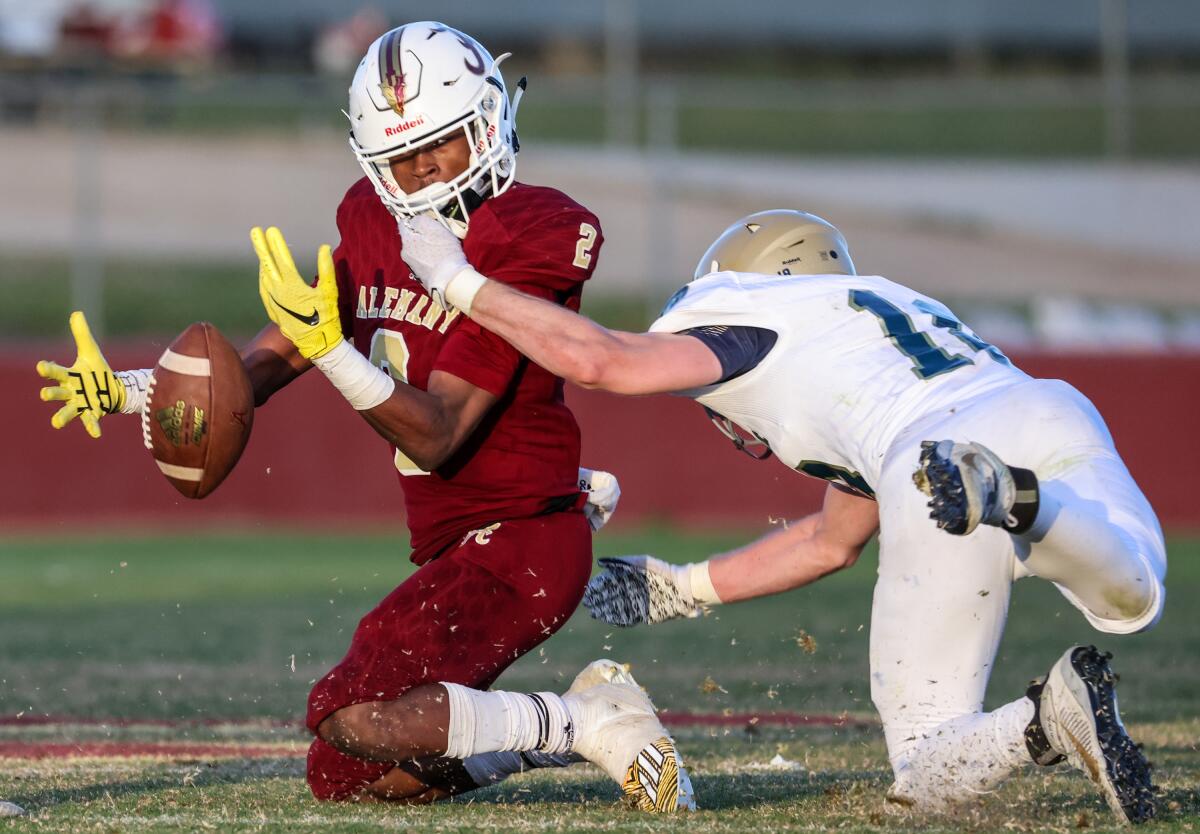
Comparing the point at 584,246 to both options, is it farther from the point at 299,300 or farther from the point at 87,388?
the point at 87,388

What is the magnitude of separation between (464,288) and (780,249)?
0.92 m

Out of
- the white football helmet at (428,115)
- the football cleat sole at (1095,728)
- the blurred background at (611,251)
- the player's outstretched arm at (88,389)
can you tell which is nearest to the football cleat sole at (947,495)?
the football cleat sole at (1095,728)

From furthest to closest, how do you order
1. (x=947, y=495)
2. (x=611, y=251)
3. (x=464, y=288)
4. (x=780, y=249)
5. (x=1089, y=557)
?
(x=611, y=251), (x=780, y=249), (x=464, y=288), (x=1089, y=557), (x=947, y=495)

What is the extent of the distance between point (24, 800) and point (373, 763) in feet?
2.74

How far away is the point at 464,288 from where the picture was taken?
4004mm

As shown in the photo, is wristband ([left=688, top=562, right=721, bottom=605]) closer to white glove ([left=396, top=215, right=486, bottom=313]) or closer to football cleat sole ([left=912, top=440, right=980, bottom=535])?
white glove ([left=396, top=215, right=486, bottom=313])

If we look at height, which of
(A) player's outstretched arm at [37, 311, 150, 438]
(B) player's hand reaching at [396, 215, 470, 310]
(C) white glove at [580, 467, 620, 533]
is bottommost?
(C) white glove at [580, 467, 620, 533]

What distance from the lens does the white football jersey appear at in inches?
154

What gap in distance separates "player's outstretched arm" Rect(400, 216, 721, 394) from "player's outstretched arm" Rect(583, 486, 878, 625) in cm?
87

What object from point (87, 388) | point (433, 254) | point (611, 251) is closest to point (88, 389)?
point (87, 388)

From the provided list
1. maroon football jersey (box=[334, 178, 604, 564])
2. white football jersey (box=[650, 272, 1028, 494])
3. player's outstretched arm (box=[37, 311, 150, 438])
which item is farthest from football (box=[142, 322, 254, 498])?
white football jersey (box=[650, 272, 1028, 494])

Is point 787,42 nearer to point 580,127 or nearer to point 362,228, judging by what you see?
point 580,127

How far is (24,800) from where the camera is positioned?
163 inches

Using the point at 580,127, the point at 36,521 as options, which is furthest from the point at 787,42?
the point at 36,521
